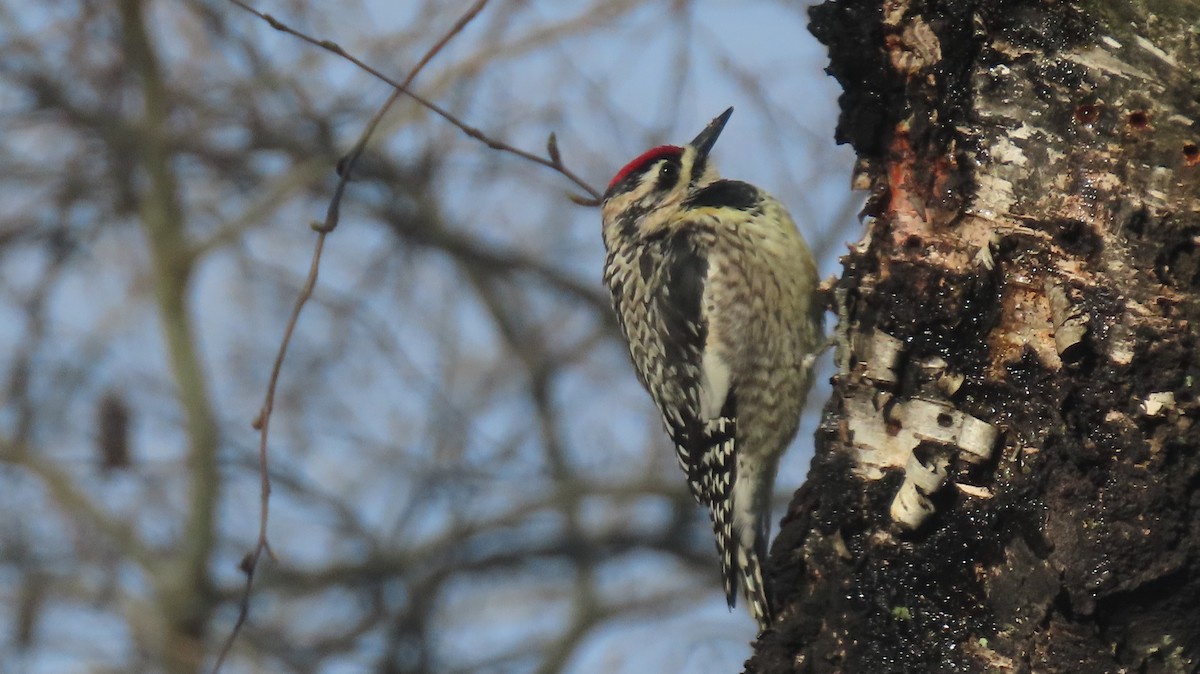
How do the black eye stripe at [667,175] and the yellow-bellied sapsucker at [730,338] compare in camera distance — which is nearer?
the yellow-bellied sapsucker at [730,338]

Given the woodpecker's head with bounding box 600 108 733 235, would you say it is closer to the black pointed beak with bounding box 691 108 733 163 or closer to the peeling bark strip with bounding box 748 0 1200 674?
the black pointed beak with bounding box 691 108 733 163

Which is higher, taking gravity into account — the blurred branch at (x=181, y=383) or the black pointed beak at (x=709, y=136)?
the blurred branch at (x=181, y=383)

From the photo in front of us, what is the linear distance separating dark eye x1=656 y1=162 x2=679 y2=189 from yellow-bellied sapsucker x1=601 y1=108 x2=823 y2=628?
85mm

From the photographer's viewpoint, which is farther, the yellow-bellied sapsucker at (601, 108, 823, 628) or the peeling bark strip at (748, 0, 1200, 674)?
the yellow-bellied sapsucker at (601, 108, 823, 628)

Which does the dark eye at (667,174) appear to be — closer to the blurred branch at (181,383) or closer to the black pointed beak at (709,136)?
the black pointed beak at (709,136)

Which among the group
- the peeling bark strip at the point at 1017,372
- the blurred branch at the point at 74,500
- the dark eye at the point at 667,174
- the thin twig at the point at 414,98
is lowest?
the peeling bark strip at the point at 1017,372

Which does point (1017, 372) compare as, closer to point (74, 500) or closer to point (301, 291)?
point (301, 291)

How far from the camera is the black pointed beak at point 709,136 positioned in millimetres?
4516

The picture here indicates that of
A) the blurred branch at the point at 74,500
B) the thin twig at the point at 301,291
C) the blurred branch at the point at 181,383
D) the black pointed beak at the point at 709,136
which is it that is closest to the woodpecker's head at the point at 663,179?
the black pointed beak at the point at 709,136

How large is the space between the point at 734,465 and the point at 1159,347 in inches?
84.3

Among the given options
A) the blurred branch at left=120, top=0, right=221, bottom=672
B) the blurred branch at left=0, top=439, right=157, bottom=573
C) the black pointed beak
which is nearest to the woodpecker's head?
the black pointed beak

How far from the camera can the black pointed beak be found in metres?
4.52

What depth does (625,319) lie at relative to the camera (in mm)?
4543

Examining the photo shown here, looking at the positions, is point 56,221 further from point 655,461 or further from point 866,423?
point 866,423
